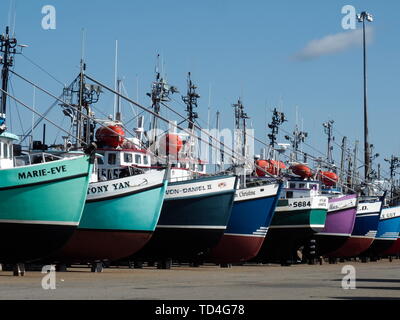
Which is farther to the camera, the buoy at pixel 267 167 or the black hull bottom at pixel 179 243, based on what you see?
the buoy at pixel 267 167

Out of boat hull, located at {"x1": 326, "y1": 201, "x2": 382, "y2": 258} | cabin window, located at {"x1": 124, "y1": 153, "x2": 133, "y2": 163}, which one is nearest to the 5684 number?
boat hull, located at {"x1": 326, "y1": 201, "x2": 382, "y2": 258}

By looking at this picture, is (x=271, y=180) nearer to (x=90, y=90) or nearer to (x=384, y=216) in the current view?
(x=90, y=90)

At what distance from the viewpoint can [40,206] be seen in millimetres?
26375

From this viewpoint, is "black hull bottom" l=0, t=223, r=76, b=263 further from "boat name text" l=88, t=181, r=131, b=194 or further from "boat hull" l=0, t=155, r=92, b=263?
"boat name text" l=88, t=181, r=131, b=194

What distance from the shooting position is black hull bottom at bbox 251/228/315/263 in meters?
43.3

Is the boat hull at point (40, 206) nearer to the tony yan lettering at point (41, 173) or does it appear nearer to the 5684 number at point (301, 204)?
the tony yan lettering at point (41, 173)

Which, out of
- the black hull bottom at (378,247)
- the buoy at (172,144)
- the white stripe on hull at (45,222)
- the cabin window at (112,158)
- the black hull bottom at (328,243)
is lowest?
the black hull bottom at (378,247)

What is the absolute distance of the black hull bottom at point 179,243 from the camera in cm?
3516

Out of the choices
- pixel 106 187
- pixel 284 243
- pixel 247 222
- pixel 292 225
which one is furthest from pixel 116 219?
pixel 284 243

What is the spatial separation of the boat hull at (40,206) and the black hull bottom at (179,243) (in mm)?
8386

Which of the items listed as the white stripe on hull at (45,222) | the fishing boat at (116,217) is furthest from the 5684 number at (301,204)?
the white stripe on hull at (45,222)
